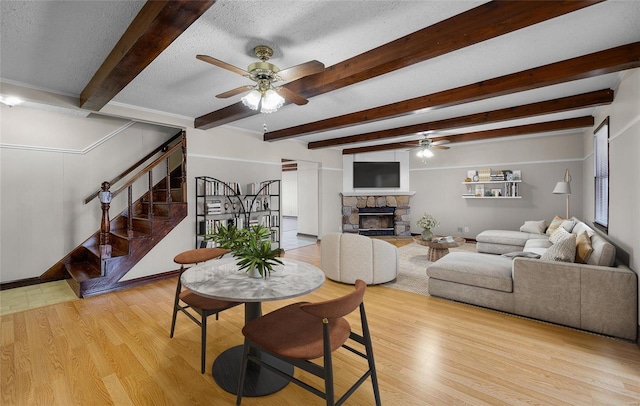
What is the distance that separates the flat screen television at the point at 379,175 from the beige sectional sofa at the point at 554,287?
4483mm

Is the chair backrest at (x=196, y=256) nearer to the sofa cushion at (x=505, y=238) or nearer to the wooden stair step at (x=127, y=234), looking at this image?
the wooden stair step at (x=127, y=234)

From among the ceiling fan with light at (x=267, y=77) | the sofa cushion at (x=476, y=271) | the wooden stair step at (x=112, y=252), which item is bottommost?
the sofa cushion at (x=476, y=271)

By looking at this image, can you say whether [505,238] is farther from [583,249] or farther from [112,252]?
[112,252]

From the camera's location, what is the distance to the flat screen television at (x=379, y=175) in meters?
7.90

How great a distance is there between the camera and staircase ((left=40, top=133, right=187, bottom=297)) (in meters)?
3.65

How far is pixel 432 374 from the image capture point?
207cm

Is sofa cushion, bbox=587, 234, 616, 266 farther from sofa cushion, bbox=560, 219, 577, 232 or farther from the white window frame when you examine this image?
sofa cushion, bbox=560, 219, 577, 232

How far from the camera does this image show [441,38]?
208cm

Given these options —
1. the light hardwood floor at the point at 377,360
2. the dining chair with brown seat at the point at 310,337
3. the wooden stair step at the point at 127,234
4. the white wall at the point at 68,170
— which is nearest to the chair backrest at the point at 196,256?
the light hardwood floor at the point at 377,360

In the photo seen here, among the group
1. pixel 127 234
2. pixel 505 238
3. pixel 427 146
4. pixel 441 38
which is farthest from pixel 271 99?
pixel 505 238

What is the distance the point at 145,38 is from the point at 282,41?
96cm

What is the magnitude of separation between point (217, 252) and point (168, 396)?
1142mm

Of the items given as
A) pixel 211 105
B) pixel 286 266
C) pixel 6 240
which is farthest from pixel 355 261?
pixel 6 240

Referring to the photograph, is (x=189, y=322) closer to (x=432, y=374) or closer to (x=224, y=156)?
(x=432, y=374)
